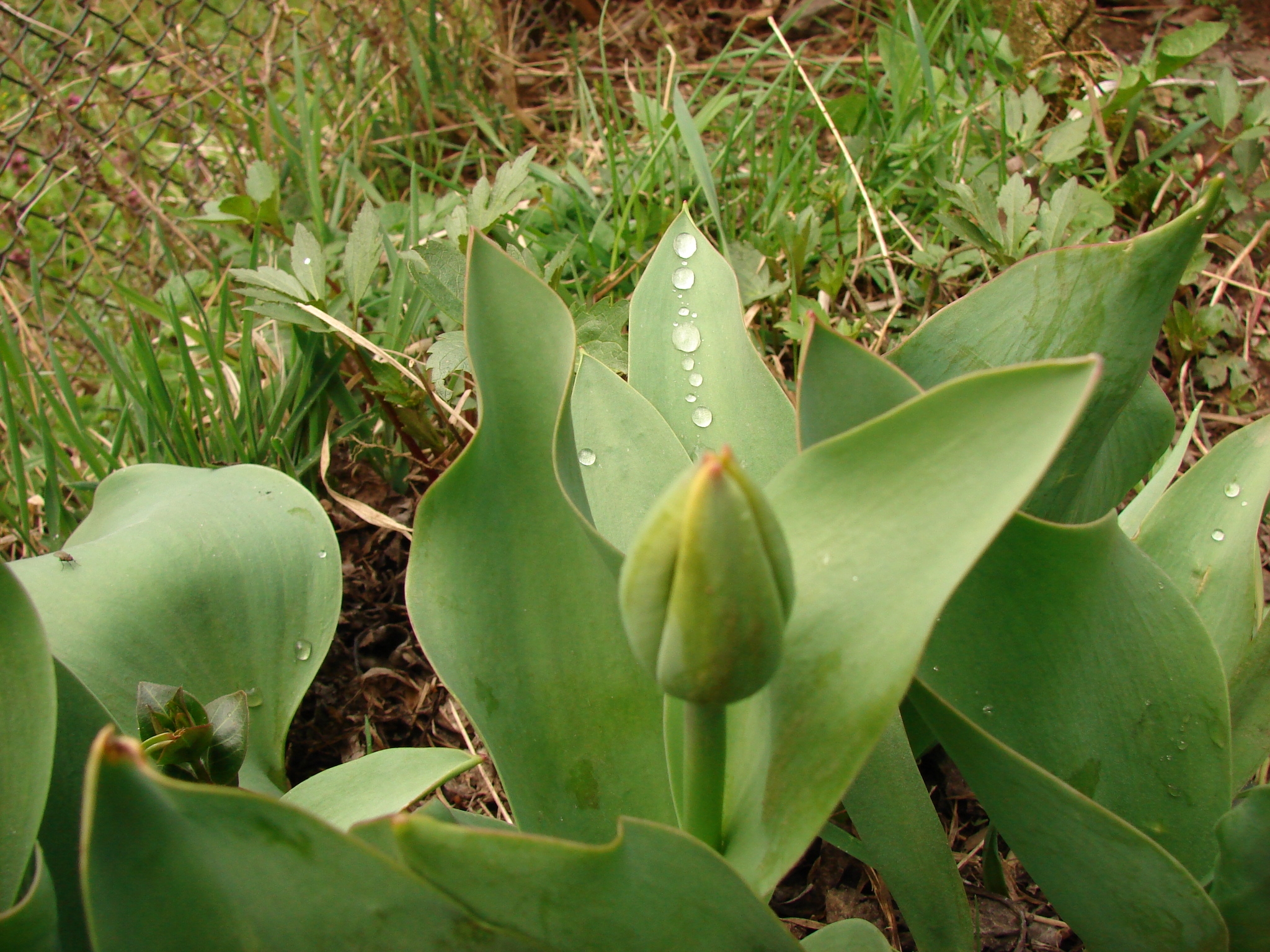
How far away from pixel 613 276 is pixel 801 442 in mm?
859

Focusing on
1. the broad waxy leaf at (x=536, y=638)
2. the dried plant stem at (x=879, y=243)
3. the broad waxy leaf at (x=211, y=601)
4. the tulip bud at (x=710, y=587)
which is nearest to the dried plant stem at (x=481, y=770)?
the broad waxy leaf at (x=211, y=601)

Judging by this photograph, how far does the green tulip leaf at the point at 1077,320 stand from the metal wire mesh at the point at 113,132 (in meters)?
1.30

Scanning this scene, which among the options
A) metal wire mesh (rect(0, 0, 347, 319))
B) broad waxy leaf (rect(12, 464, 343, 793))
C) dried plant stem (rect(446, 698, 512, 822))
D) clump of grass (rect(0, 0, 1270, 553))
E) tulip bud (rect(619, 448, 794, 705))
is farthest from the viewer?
metal wire mesh (rect(0, 0, 347, 319))

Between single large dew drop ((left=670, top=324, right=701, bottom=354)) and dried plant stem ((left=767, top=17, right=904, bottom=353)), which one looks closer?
single large dew drop ((left=670, top=324, right=701, bottom=354))

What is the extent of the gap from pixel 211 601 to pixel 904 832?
1.77 ft

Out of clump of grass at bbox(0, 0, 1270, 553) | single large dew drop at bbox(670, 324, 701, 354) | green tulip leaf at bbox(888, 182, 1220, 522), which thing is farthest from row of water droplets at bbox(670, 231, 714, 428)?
clump of grass at bbox(0, 0, 1270, 553)

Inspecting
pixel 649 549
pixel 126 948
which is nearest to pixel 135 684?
pixel 126 948

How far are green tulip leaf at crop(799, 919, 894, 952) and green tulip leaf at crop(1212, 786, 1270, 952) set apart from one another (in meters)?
0.20

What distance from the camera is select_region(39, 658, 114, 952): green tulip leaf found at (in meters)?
0.57

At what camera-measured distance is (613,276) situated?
4.48 ft

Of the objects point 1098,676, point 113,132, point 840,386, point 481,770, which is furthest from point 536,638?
point 113,132

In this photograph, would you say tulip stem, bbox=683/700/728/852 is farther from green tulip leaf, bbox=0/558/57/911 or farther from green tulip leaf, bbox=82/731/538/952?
green tulip leaf, bbox=0/558/57/911

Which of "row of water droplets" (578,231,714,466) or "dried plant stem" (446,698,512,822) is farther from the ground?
"row of water droplets" (578,231,714,466)

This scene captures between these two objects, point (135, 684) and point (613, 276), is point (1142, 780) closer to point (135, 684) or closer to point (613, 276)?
point (135, 684)
